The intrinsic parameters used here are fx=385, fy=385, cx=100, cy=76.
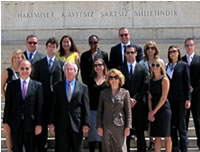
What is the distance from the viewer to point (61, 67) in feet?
24.4

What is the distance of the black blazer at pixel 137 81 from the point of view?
7262mm

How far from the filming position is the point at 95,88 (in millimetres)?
7285

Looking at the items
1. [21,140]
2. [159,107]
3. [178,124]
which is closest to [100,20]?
[178,124]

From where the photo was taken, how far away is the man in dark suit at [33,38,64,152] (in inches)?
285

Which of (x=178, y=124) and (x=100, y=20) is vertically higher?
(x=100, y=20)

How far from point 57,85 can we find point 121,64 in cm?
192

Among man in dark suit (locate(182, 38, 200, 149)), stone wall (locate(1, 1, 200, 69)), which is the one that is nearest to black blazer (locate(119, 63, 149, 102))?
man in dark suit (locate(182, 38, 200, 149))

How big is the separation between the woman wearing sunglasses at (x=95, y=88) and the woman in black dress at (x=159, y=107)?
0.93 metres

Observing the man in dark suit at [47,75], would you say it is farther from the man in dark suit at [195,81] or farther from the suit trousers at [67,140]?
the man in dark suit at [195,81]

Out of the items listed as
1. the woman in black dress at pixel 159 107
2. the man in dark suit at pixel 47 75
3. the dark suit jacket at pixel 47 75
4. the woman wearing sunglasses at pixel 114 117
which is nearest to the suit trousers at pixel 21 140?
the man in dark suit at pixel 47 75

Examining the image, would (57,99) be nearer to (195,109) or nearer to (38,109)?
(38,109)

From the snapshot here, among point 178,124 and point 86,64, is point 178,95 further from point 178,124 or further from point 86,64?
point 86,64

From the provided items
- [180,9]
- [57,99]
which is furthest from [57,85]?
[180,9]

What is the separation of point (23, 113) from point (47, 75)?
3.65 feet
